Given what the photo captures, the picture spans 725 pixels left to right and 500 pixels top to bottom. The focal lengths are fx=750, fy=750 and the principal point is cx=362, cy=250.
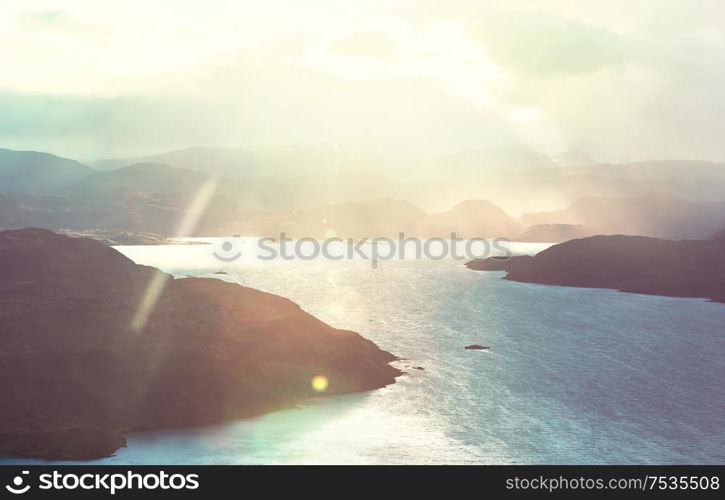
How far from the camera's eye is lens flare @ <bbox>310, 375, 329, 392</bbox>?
8425 centimetres

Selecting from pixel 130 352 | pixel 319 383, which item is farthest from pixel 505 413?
pixel 130 352

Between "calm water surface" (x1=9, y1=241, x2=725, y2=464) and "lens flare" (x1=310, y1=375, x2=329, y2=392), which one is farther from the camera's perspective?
"lens flare" (x1=310, y1=375, x2=329, y2=392)

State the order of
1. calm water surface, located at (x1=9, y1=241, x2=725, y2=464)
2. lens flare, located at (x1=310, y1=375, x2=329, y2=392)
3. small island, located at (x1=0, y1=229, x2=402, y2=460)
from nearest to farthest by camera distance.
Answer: small island, located at (x1=0, y1=229, x2=402, y2=460) → calm water surface, located at (x1=9, y1=241, x2=725, y2=464) → lens flare, located at (x1=310, y1=375, x2=329, y2=392)

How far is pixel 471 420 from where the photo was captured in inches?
3260

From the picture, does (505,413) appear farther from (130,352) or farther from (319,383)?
(130,352)

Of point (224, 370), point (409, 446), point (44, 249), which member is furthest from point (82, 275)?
point (409, 446)

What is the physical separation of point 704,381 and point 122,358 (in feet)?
277

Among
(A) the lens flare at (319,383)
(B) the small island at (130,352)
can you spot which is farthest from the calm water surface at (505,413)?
(B) the small island at (130,352)

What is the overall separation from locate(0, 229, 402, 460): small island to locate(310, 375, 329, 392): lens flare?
0.52ft

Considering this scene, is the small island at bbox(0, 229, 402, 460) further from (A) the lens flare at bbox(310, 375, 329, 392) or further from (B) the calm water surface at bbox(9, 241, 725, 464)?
(B) the calm water surface at bbox(9, 241, 725, 464)

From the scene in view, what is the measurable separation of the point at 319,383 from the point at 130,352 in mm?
21648

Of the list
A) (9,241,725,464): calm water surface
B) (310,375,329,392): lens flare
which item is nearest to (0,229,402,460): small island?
(310,375,329,392): lens flare

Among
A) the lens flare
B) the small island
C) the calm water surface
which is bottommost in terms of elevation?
the calm water surface

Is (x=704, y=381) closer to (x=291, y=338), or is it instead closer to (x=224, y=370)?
(x=291, y=338)
